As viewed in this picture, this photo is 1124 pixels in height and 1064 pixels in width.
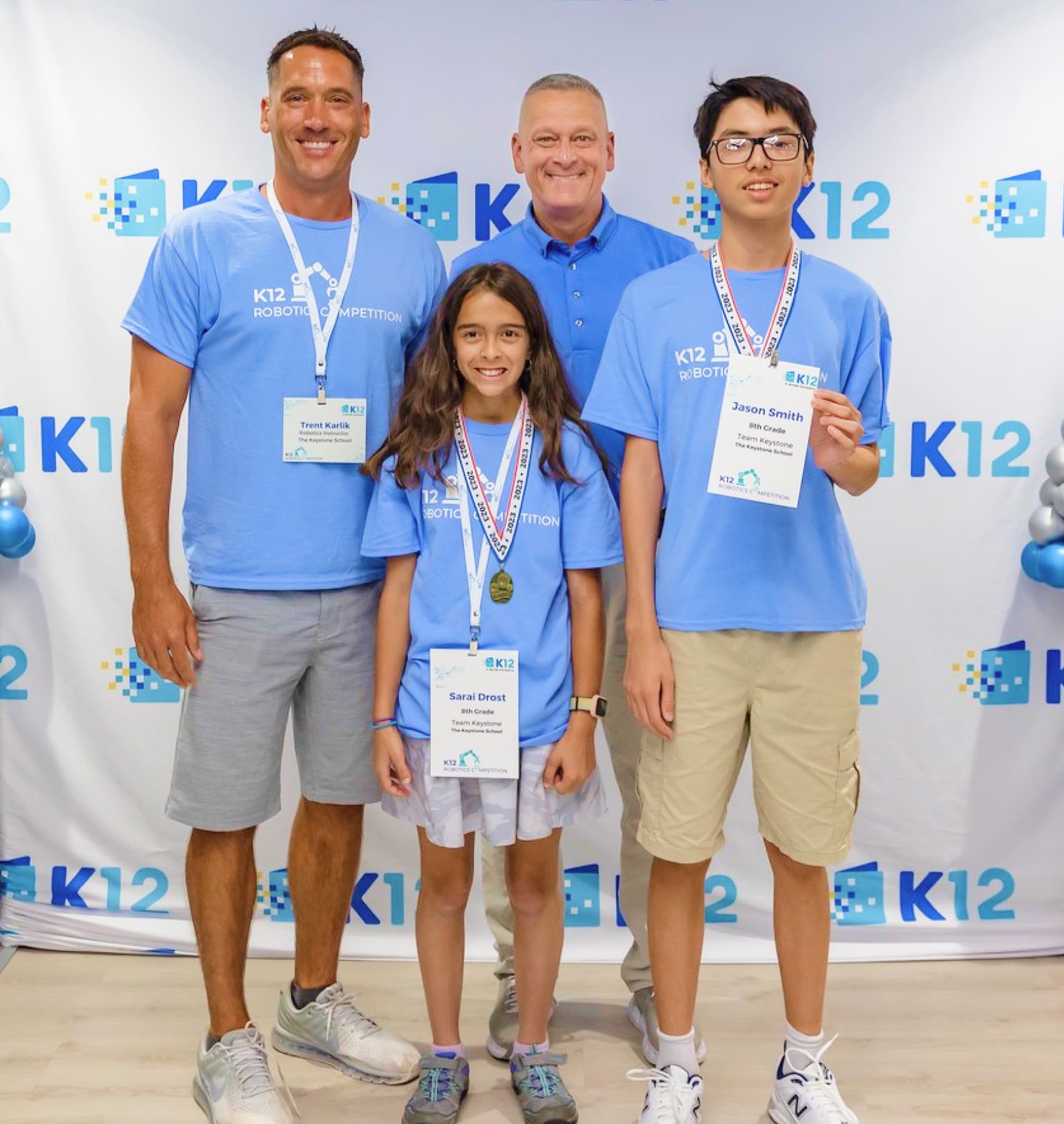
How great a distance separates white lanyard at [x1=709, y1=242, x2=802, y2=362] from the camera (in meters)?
2.01

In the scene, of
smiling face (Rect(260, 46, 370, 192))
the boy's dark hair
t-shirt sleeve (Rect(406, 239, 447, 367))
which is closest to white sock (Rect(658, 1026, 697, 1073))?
t-shirt sleeve (Rect(406, 239, 447, 367))

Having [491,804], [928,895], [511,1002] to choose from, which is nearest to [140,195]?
[491,804]

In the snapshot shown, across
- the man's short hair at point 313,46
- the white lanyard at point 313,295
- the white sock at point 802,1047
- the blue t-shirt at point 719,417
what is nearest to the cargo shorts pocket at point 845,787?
the blue t-shirt at point 719,417

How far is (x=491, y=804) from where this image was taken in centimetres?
212

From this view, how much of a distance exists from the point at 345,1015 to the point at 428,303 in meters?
1.35

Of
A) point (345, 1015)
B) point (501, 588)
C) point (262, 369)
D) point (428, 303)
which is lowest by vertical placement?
point (345, 1015)

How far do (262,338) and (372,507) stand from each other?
1.13 ft

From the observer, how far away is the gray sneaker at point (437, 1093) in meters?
2.20

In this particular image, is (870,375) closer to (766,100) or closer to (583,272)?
(766,100)

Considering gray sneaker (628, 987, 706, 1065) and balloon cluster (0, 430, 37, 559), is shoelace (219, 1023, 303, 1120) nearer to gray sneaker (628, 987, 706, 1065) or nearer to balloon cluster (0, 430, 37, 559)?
gray sneaker (628, 987, 706, 1065)

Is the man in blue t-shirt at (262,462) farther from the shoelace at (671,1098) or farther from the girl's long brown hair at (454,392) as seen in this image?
the shoelace at (671,1098)

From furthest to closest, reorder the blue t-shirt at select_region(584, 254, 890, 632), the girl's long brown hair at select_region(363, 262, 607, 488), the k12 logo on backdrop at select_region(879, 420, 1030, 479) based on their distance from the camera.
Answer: the k12 logo on backdrop at select_region(879, 420, 1030, 479) → the girl's long brown hair at select_region(363, 262, 607, 488) → the blue t-shirt at select_region(584, 254, 890, 632)

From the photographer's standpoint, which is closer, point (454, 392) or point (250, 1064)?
point (454, 392)

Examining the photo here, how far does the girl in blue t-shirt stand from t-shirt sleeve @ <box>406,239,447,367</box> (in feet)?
0.35
